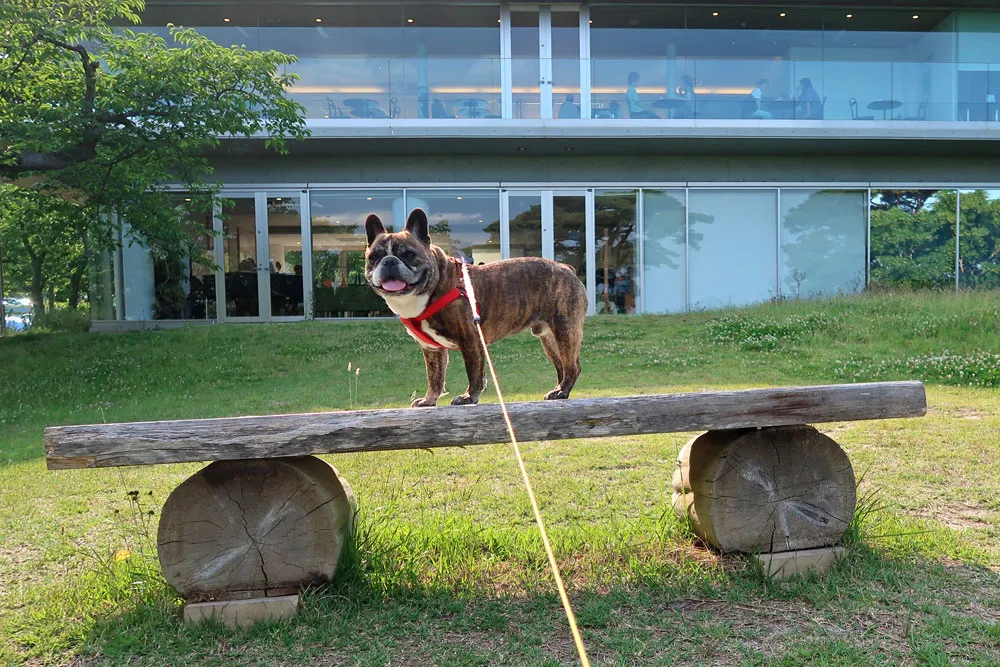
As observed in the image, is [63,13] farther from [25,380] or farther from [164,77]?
[25,380]

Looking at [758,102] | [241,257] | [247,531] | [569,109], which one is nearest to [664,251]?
[758,102]

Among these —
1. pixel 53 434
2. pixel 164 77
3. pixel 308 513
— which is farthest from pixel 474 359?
pixel 164 77

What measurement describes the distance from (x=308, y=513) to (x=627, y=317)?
500 inches

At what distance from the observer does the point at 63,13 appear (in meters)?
10.1


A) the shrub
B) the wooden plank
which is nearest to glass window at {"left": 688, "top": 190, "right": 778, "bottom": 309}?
the wooden plank

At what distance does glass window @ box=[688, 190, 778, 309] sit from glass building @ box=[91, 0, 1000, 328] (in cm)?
6

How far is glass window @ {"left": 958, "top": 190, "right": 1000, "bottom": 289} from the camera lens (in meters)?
17.8

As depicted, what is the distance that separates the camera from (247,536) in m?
3.12

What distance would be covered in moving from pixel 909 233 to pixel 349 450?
64.2 feet

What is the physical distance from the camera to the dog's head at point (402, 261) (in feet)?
9.59

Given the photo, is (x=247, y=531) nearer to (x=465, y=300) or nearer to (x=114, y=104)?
(x=465, y=300)

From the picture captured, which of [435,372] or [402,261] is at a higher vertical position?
[402,261]

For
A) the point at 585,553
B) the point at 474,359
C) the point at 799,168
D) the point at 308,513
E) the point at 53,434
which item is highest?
the point at 799,168

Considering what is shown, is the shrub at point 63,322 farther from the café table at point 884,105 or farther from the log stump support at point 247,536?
the café table at point 884,105
